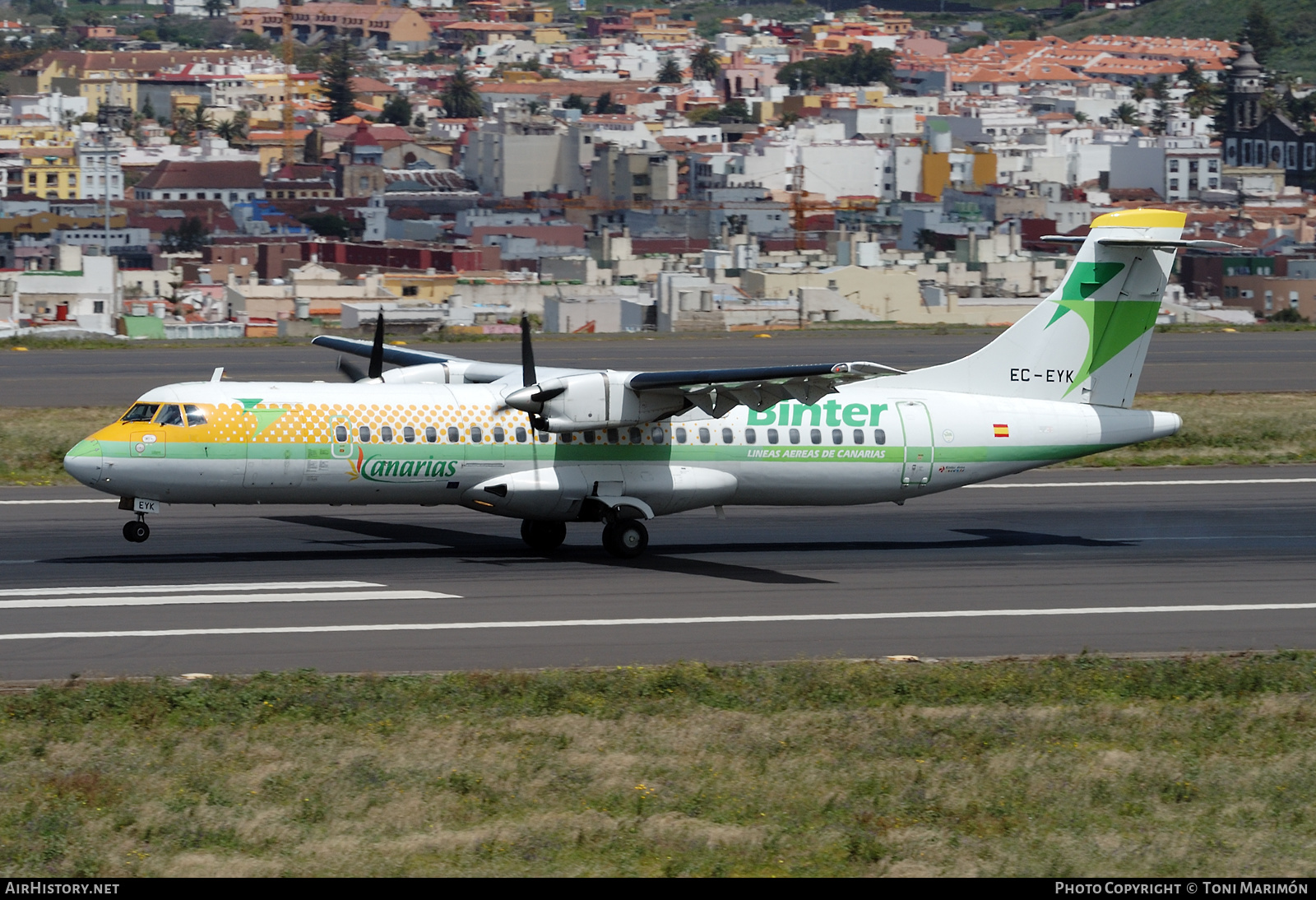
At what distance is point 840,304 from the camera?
107 meters

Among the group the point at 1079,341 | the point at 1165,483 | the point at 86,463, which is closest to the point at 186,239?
the point at 1165,483

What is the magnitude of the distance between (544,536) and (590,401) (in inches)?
112

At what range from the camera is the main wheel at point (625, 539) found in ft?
80.0

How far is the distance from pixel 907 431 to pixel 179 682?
42.5 ft

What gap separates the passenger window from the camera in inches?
907

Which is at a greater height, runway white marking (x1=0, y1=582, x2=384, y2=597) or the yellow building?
the yellow building

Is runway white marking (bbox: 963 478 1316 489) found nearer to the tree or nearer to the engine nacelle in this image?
the engine nacelle

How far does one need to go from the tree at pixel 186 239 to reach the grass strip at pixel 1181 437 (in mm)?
150267

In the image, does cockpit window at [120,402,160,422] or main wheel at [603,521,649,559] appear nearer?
cockpit window at [120,402,160,422]

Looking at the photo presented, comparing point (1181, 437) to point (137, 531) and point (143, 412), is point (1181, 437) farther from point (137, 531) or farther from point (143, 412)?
point (143, 412)

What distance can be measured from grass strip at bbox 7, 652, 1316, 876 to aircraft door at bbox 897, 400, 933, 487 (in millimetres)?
7535

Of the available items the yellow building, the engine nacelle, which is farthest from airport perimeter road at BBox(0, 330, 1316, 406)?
the yellow building

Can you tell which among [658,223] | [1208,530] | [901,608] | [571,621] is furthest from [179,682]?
[658,223]

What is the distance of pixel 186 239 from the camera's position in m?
187
